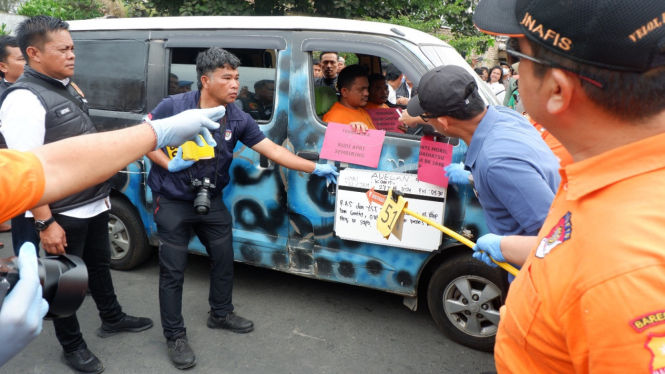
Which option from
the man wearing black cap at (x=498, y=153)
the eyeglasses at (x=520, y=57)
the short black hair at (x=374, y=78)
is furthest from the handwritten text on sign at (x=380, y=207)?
the eyeglasses at (x=520, y=57)

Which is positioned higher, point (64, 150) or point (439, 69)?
point (439, 69)

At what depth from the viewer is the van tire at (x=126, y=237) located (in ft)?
13.5

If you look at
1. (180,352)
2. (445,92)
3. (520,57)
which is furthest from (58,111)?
(520,57)

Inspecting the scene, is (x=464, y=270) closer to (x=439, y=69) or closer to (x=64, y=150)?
(x=439, y=69)

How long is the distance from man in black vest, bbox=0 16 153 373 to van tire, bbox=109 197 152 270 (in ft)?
2.99

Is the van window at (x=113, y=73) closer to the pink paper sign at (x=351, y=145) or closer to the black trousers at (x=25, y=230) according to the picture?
the black trousers at (x=25, y=230)

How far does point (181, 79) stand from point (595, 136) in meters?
3.32

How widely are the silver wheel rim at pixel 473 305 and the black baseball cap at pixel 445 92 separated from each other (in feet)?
4.20

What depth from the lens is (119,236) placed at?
168 inches

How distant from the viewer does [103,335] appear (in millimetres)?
3393

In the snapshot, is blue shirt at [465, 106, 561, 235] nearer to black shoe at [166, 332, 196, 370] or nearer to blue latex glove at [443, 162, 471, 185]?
blue latex glove at [443, 162, 471, 185]

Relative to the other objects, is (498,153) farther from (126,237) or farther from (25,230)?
(126,237)

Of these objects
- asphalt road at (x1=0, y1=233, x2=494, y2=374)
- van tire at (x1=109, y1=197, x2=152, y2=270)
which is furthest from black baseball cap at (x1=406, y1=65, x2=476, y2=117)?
van tire at (x1=109, y1=197, x2=152, y2=270)

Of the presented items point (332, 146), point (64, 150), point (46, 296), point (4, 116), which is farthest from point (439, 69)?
point (4, 116)
